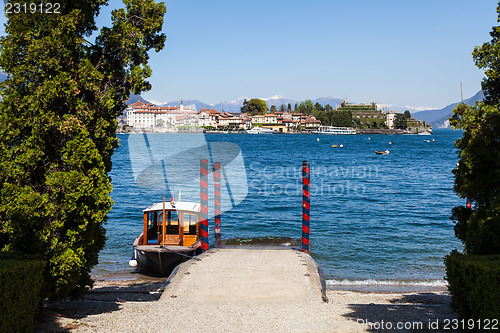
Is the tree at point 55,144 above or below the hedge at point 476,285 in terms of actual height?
above

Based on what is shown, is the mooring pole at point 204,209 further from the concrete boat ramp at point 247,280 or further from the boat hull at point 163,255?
the concrete boat ramp at point 247,280

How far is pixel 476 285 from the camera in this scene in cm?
716

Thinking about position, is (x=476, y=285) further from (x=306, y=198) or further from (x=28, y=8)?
(x=306, y=198)

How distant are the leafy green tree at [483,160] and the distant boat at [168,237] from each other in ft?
39.0

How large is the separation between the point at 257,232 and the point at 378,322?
1841cm

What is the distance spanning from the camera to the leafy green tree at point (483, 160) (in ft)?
26.7

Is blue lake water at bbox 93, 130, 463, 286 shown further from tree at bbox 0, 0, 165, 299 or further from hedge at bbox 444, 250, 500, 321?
tree at bbox 0, 0, 165, 299

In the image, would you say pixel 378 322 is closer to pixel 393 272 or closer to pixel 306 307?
pixel 306 307

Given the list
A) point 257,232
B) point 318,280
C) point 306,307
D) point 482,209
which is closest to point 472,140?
point 482,209

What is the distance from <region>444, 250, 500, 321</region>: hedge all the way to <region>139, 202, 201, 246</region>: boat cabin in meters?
12.8

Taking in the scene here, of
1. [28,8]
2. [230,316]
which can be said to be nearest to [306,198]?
[230,316]

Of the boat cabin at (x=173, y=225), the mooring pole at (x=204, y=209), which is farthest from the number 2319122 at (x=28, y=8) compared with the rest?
the boat cabin at (x=173, y=225)

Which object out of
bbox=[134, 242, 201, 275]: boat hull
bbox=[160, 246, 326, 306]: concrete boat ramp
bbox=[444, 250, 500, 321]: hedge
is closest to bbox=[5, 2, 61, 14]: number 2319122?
bbox=[160, 246, 326, 306]: concrete boat ramp

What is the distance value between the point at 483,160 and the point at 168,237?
45.3ft
